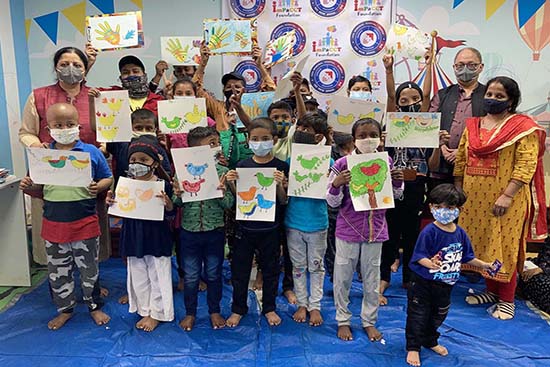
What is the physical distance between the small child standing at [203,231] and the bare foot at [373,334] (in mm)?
1030

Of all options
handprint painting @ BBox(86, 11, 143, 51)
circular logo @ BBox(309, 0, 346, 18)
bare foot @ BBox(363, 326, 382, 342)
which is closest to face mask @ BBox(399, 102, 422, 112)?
bare foot @ BBox(363, 326, 382, 342)

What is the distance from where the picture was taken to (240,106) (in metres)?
3.16

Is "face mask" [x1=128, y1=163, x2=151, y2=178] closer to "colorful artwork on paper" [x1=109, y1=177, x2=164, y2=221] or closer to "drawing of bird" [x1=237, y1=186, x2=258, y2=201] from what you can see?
"colorful artwork on paper" [x1=109, y1=177, x2=164, y2=221]

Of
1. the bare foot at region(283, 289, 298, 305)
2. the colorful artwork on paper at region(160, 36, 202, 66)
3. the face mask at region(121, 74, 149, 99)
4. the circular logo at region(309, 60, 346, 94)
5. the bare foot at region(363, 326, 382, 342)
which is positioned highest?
the colorful artwork on paper at region(160, 36, 202, 66)

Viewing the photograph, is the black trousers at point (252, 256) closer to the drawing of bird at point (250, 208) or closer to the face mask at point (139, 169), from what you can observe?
the drawing of bird at point (250, 208)

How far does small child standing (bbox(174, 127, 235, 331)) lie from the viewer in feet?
9.40

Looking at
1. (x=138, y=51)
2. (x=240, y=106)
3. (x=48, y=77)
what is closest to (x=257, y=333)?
(x=240, y=106)

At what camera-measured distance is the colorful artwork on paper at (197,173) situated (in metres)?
2.73

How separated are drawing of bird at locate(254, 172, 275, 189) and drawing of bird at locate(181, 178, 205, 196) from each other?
1.16 ft

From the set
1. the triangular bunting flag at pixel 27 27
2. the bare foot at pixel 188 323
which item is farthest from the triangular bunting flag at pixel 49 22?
the bare foot at pixel 188 323

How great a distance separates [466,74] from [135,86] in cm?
254

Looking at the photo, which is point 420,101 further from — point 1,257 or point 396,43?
point 1,257

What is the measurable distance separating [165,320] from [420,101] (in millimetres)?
2467

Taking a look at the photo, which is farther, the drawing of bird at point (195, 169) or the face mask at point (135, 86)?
the face mask at point (135, 86)
